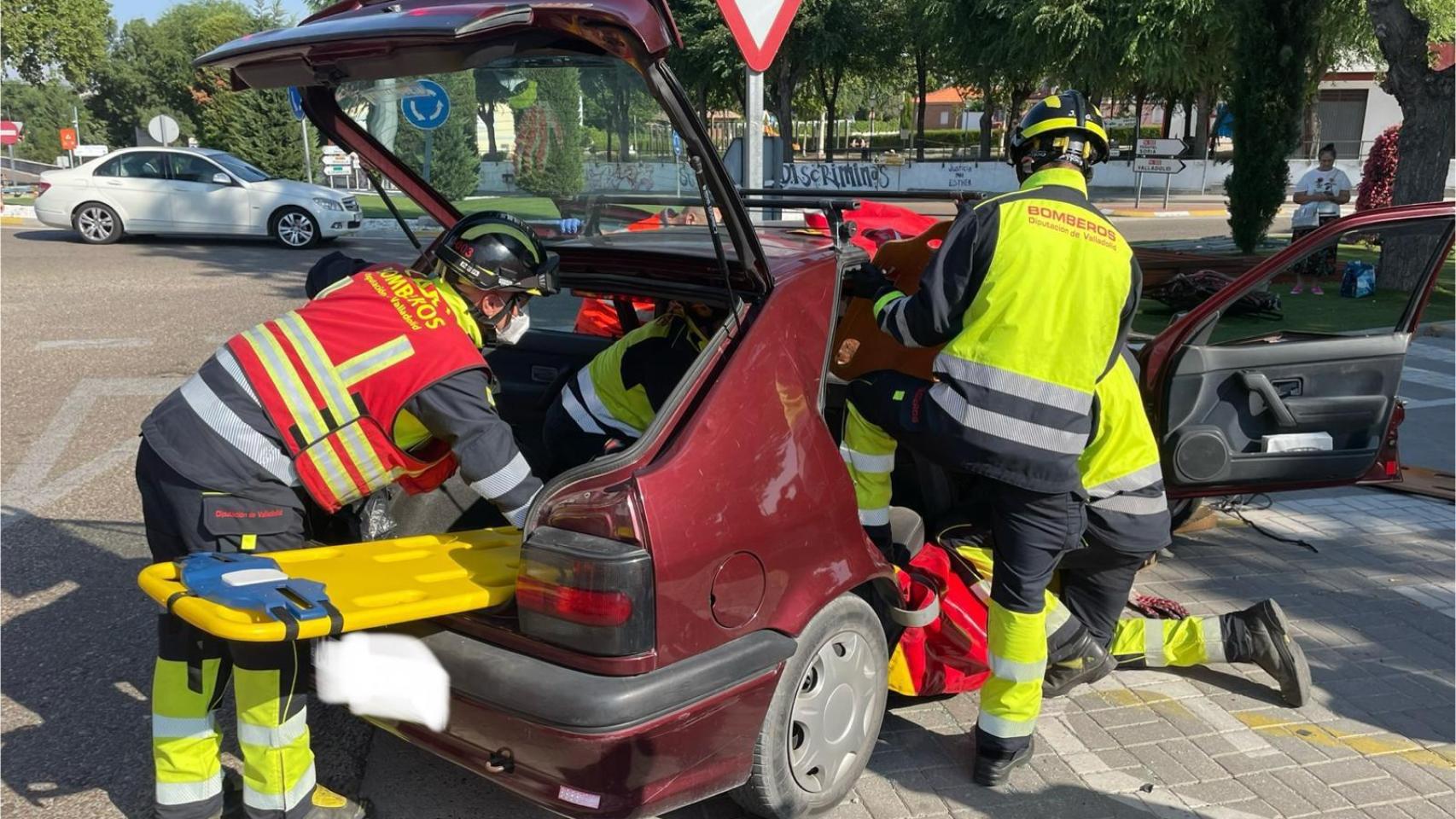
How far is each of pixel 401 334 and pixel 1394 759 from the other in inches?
129

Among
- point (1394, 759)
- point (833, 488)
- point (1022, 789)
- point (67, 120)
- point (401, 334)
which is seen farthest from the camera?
point (67, 120)

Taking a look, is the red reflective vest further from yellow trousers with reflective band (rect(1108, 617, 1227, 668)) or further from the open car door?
the open car door

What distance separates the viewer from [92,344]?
8961 mm

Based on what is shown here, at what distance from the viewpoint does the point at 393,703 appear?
2533 mm

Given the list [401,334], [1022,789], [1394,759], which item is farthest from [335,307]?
[1394,759]

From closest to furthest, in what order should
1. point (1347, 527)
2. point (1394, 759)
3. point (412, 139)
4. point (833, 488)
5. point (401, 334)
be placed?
point (401, 334) → point (833, 488) → point (1394, 759) → point (412, 139) → point (1347, 527)

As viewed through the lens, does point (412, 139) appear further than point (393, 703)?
Yes

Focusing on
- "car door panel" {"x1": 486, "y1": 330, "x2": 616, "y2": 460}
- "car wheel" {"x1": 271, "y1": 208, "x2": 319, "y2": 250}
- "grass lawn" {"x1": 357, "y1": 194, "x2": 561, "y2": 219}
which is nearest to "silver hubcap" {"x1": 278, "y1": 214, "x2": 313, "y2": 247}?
"car wheel" {"x1": 271, "y1": 208, "x2": 319, "y2": 250}

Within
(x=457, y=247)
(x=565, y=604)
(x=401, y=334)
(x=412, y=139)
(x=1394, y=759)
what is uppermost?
(x=412, y=139)

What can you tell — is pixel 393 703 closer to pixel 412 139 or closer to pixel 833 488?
pixel 833 488

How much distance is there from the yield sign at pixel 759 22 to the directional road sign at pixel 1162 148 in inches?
900

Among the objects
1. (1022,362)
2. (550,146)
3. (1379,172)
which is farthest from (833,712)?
(1379,172)

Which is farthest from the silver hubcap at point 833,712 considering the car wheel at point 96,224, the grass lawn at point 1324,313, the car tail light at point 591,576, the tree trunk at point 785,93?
the tree trunk at point 785,93

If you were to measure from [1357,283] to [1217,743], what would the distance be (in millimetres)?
10836
